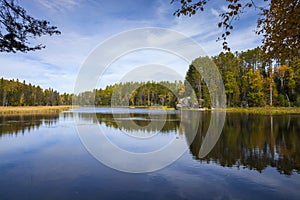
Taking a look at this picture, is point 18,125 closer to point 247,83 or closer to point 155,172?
point 155,172

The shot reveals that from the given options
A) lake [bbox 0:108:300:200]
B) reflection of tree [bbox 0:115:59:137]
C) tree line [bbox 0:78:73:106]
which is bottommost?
lake [bbox 0:108:300:200]

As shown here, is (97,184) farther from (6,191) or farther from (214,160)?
(214,160)

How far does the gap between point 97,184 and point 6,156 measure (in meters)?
5.80

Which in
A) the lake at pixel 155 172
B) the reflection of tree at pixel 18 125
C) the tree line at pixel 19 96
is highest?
the tree line at pixel 19 96

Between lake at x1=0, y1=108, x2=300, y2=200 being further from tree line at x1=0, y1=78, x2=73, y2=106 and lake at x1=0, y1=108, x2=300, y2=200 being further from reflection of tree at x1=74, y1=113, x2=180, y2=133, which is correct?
tree line at x1=0, y1=78, x2=73, y2=106

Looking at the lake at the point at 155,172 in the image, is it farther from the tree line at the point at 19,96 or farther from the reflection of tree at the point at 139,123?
the tree line at the point at 19,96

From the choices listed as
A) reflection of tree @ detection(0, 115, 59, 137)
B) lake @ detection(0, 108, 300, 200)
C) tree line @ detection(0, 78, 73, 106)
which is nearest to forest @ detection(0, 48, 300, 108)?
tree line @ detection(0, 78, 73, 106)

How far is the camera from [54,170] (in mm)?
7711

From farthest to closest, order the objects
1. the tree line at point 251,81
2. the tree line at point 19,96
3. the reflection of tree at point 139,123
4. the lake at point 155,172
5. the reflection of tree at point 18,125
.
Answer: the tree line at point 19,96 < the tree line at point 251,81 < the reflection of tree at point 139,123 < the reflection of tree at point 18,125 < the lake at point 155,172

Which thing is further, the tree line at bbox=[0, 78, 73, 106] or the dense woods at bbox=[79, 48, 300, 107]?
the tree line at bbox=[0, 78, 73, 106]

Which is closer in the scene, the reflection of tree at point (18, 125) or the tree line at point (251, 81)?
the reflection of tree at point (18, 125)

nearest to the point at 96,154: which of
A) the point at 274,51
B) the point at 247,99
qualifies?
the point at 274,51

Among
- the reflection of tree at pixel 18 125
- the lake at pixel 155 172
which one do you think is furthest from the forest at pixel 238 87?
the reflection of tree at pixel 18 125

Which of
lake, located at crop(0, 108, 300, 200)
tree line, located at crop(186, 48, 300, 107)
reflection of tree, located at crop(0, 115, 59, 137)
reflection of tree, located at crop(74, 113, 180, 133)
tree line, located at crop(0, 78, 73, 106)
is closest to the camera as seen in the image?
lake, located at crop(0, 108, 300, 200)
